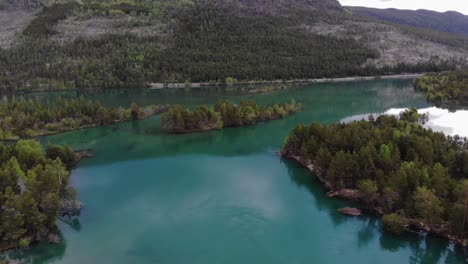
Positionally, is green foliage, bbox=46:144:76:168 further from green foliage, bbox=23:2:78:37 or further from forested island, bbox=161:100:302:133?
green foliage, bbox=23:2:78:37

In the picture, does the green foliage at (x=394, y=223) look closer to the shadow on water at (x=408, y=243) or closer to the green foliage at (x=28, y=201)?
the shadow on water at (x=408, y=243)

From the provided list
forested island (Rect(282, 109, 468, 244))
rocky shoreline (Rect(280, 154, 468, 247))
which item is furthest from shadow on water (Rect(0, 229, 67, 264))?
forested island (Rect(282, 109, 468, 244))

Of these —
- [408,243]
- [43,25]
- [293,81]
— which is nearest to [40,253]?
[408,243]

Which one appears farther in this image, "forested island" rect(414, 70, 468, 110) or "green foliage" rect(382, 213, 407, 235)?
"forested island" rect(414, 70, 468, 110)

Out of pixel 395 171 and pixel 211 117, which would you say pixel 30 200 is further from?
pixel 211 117

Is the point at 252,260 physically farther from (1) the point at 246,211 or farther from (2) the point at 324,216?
(2) the point at 324,216
